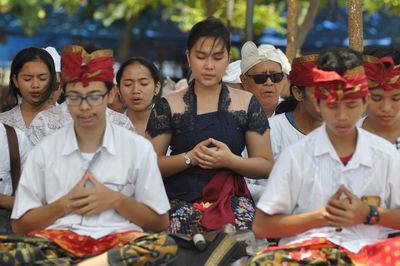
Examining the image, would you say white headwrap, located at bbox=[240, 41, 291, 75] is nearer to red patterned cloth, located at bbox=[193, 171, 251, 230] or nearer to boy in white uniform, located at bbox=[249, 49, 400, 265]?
red patterned cloth, located at bbox=[193, 171, 251, 230]

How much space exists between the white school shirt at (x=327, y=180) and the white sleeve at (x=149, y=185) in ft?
1.84

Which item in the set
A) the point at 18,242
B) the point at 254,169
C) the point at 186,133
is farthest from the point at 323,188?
the point at 18,242

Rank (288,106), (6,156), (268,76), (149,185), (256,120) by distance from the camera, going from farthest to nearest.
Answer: (268,76)
(288,106)
(6,156)
(256,120)
(149,185)

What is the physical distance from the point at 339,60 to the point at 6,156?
2334mm

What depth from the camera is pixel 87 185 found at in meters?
4.82

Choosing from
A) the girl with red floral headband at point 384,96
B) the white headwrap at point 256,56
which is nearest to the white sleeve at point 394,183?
the girl with red floral headband at point 384,96

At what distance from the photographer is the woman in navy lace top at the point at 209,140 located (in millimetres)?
5508

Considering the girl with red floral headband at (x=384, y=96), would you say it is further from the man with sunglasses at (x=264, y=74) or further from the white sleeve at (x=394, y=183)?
the man with sunglasses at (x=264, y=74)

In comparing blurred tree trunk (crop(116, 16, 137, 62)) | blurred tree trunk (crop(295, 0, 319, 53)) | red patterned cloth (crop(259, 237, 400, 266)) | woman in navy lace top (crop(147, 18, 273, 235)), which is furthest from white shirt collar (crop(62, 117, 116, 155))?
blurred tree trunk (crop(116, 16, 137, 62))

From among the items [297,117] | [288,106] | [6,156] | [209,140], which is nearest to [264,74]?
[288,106]

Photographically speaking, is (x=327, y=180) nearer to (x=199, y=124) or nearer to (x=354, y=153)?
(x=354, y=153)

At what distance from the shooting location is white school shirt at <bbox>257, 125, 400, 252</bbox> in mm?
4729

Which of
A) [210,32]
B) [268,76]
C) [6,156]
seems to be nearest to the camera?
[210,32]

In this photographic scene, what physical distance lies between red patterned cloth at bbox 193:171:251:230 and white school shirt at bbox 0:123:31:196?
122cm
